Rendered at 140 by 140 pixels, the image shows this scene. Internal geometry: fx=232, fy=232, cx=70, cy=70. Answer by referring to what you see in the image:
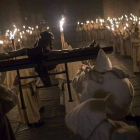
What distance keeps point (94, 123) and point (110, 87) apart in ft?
3.56

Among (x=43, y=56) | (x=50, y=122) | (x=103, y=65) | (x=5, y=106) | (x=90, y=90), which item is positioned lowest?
(x=50, y=122)

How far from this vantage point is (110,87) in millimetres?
2770

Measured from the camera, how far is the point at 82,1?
2700 centimetres

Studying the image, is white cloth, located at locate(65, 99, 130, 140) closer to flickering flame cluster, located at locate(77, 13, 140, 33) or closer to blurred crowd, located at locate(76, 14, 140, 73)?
blurred crowd, located at locate(76, 14, 140, 73)

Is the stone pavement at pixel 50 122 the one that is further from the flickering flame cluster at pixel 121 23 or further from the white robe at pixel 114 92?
the flickering flame cluster at pixel 121 23

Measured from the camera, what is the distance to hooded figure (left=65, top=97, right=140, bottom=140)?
1.72 metres

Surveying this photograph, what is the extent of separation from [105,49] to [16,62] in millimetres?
999

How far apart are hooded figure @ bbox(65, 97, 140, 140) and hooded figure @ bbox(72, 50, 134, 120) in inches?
35.1

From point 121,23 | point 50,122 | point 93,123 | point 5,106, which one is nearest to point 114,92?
point 93,123

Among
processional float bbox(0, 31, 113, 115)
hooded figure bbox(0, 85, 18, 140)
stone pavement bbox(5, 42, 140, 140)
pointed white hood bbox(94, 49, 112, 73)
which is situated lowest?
stone pavement bbox(5, 42, 140, 140)

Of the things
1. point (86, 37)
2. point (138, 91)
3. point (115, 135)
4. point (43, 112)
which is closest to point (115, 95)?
point (115, 135)

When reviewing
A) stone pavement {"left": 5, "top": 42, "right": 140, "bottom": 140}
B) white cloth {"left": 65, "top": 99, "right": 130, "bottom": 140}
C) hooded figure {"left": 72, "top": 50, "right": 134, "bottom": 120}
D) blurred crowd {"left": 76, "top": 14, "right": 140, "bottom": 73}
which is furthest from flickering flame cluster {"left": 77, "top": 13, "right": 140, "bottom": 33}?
white cloth {"left": 65, "top": 99, "right": 130, "bottom": 140}

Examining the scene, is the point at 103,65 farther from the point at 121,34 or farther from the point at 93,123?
the point at 121,34

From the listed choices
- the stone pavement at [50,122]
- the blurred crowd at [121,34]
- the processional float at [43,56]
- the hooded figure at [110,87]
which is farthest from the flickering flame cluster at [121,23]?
the processional float at [43,56]
